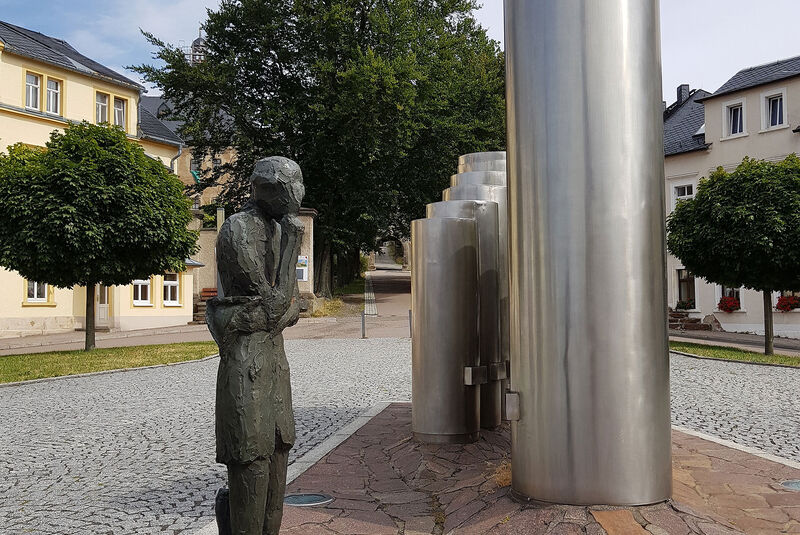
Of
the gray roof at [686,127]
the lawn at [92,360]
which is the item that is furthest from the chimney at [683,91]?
the lawn at [92,360]

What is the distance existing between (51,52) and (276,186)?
3279cm

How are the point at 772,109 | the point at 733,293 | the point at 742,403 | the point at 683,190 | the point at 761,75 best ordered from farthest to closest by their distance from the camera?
the point at 683,190, the point at 733,293, the point at 761,75, the point at 772,109, the point at 742,403

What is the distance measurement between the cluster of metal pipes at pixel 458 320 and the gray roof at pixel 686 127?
1130 inches

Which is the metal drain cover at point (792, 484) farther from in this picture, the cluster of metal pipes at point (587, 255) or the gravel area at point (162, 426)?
the gravel area at point (162, 426)

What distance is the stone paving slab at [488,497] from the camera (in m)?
4.58

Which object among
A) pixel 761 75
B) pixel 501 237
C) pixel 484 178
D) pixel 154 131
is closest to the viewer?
pixel 501 237

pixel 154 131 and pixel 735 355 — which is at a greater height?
pixel 154 131

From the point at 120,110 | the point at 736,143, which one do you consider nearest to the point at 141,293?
the point at 120,110

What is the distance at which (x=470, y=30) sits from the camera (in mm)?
40000

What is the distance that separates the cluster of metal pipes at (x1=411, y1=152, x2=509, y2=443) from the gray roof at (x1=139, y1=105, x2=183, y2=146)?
102 feet

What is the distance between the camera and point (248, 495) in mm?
3477

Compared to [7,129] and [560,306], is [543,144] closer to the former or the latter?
[560,306]

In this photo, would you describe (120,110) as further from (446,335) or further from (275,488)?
(275,488)

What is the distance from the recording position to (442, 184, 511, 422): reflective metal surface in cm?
765
